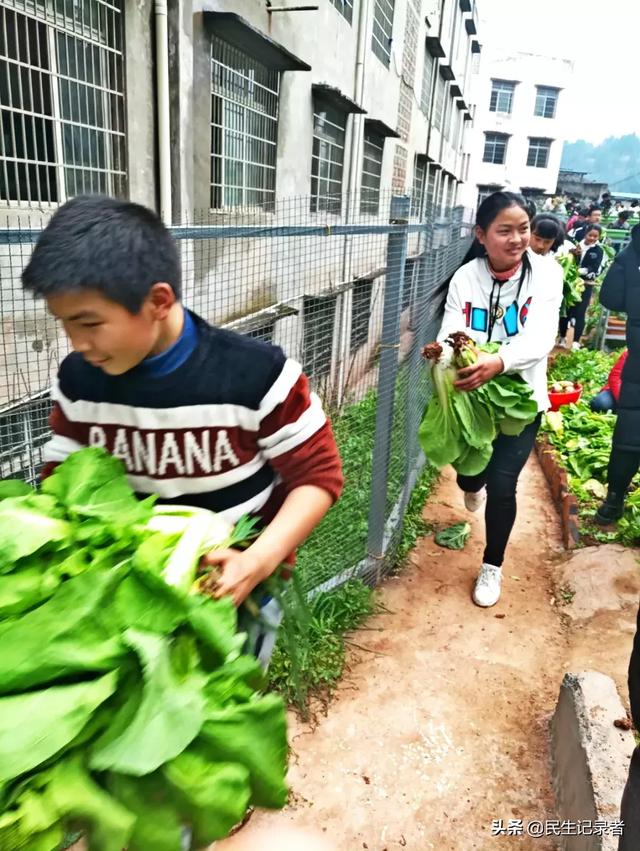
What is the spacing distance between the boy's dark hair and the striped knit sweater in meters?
0.25

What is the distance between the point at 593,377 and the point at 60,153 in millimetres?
7096

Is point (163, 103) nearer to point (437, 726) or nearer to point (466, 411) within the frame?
point (466, 411)

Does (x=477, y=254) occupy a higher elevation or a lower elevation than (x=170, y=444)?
higher

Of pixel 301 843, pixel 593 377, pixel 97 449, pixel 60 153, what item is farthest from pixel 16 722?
pixel 593 377

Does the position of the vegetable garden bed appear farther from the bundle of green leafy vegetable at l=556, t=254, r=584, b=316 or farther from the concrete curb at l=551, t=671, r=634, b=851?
the concrete curb at l=551, t=671, r=634, b=851

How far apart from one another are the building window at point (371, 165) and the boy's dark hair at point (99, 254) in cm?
1119

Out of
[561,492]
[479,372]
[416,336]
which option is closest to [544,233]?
[561,492]

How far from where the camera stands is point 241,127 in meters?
6.80

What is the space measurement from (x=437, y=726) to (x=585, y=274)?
409 inches

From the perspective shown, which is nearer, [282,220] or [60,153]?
[60,153]

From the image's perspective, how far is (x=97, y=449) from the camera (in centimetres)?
159

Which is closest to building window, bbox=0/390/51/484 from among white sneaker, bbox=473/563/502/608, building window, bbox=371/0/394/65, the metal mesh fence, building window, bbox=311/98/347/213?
the metal mesh fence

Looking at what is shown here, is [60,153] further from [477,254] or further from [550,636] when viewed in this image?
[550,636]

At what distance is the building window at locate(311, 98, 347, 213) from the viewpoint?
30.7 ft
